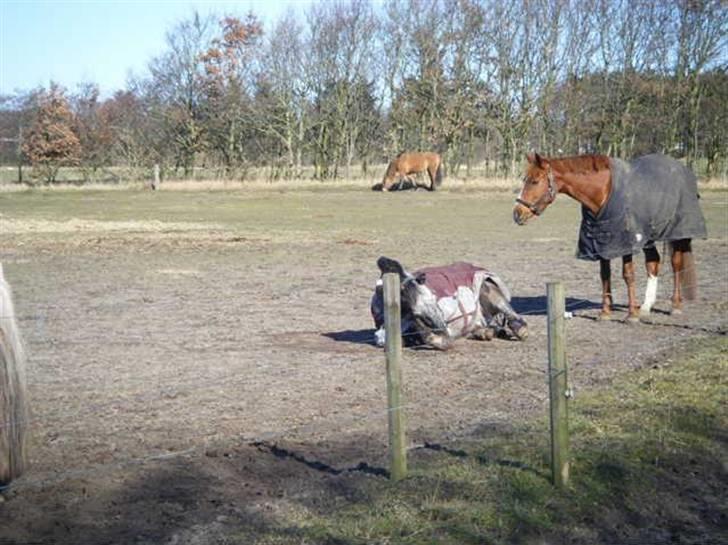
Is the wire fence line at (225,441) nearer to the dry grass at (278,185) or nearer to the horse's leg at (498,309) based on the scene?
the horse's leg at (498,309)

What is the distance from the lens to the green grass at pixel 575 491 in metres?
4.59

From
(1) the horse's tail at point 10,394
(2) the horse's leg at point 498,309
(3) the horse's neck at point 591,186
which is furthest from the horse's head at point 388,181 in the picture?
(1) the horse's tail at point 10,394

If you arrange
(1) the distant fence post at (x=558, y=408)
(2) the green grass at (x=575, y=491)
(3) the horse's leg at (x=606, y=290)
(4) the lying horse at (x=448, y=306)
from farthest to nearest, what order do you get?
(3) the horse's leg at (x=606, y=290) < (4) the lying horse at (x=448, y=306) < (1) the distant fence post at (x=558, y=408) < (2) the green grass at (x=575, y=491)

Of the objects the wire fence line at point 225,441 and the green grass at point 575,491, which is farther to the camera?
the wire fence line at point 225,441

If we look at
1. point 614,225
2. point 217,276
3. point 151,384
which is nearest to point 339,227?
point 217,276

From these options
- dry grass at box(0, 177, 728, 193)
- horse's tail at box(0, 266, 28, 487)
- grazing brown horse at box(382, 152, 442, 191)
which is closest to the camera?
horse's tail at box(0, 266, 28, 487)

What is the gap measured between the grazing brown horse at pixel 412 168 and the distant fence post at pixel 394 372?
1461 inches

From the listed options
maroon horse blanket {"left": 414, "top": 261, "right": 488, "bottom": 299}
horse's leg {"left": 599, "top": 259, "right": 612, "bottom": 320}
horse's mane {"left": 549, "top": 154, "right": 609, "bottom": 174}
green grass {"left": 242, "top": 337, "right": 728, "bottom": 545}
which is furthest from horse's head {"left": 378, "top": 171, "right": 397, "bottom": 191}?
green grass {"left": 242, "top": 337, "right": 728, "bottom": 545}

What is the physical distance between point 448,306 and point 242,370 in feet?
6.71

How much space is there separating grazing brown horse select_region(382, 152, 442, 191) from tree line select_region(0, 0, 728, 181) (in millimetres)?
6720

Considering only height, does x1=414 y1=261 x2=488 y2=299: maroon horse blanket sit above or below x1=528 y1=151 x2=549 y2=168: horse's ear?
below

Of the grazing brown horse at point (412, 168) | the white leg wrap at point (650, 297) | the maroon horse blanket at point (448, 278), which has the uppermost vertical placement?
Answer: the grazing brown horse at point (412, 168)

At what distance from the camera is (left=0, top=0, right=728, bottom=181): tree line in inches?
1871

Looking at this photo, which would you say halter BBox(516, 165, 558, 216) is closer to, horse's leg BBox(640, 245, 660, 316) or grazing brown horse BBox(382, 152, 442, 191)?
horse's leg BBox(640, 245, 660, 316)
